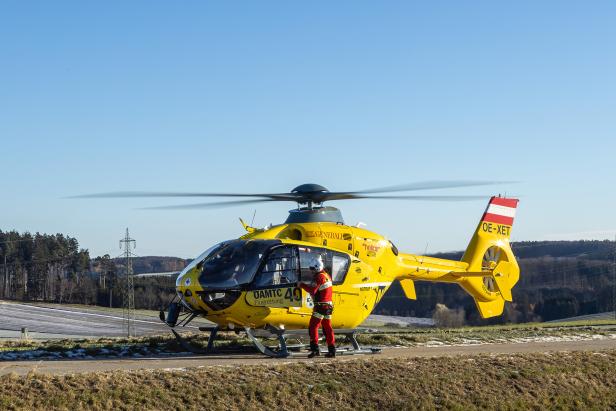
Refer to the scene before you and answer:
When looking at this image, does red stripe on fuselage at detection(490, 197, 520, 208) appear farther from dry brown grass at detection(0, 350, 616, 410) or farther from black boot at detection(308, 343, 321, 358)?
black boot at detection(308, 343, 321, 358)

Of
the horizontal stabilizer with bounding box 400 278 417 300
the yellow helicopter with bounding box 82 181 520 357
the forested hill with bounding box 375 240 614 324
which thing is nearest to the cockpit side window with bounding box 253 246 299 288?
the yellow helicopter with bounding box 82 181 520 357

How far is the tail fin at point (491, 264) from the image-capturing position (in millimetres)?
29031

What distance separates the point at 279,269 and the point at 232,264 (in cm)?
130

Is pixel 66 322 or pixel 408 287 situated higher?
pixel 408 287

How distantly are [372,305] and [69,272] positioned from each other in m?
105

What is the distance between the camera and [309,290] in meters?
20.2

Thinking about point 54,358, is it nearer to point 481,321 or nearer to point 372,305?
point 372,305

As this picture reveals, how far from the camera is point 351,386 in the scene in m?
16.6

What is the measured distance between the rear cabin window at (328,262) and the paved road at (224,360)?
225cm

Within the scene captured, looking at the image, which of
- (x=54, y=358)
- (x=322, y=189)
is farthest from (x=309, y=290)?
(x=54, y=358)

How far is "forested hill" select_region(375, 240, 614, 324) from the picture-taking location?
9144 cm

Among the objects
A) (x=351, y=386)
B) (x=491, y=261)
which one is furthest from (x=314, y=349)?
(x=491, y=261)

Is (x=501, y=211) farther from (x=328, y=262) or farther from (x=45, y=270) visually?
(x=45, y=270)

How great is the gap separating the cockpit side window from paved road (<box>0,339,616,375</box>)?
197 cm
